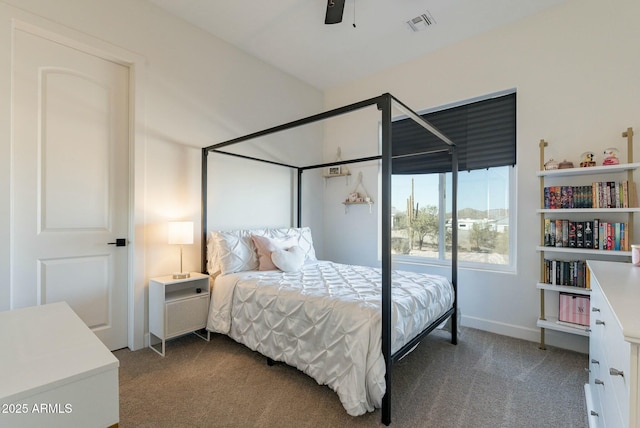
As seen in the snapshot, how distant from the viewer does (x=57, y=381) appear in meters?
0.70

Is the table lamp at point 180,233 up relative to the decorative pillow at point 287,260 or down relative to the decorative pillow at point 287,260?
Result: up

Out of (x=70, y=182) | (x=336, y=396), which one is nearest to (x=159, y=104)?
(x=70, y=182)

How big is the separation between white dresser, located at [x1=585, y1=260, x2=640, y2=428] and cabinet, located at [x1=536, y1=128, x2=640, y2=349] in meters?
0.86

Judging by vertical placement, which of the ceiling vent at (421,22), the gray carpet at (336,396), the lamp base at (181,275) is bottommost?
the gray carpet at (336,396)

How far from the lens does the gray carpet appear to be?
1.69 meters

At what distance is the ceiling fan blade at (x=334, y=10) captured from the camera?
216 cm

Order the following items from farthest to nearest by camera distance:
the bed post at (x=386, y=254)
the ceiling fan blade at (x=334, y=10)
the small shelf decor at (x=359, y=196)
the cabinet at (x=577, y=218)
Result: the small shelf decor at (x=359, y=196)
the cabinet at (x=577, y=218)
the ceiling fan blade at (x=334, y=10)
the bed post at (x=386, y=254)

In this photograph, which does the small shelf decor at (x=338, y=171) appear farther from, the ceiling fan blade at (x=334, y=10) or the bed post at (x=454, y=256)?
the ceiling fan blade at (x=334, y=10)

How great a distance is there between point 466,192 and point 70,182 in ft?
12.0

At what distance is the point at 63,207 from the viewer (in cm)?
226

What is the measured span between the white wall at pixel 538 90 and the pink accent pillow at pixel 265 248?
199cm

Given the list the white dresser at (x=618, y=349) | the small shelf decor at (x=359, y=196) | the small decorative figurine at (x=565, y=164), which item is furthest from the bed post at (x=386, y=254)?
the small shelf decor at (x=359, y=196)

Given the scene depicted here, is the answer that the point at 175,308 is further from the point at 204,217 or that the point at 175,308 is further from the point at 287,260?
the point at 287,260

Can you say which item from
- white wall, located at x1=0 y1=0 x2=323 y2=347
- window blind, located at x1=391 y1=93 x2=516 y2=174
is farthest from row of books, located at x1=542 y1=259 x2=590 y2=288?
white wall, located at x1=0 y1=0 x2=323 y2=347
